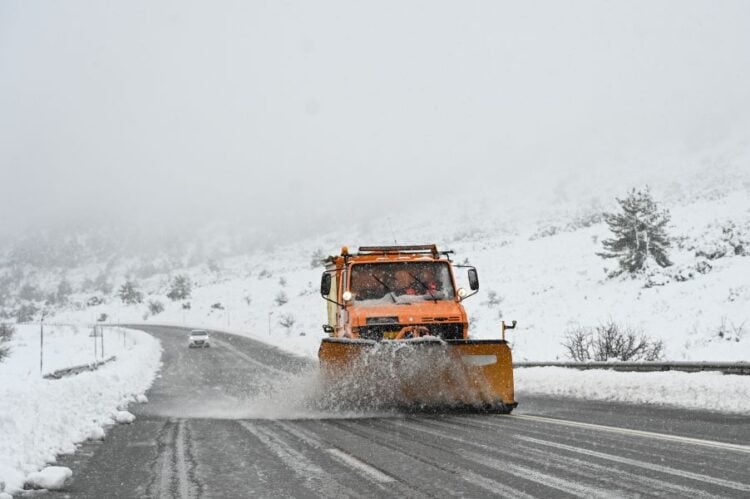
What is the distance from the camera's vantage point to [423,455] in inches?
249

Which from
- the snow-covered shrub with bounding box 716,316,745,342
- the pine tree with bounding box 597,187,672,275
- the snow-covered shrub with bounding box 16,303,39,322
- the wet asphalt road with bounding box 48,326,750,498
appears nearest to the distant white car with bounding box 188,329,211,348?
the pine tree with bounding box 597,187,672,275

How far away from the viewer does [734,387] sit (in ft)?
34.9

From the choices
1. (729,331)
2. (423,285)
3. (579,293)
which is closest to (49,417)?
(423,285)

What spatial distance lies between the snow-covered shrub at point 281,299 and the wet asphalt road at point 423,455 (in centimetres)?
5065

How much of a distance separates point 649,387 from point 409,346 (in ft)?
17.3

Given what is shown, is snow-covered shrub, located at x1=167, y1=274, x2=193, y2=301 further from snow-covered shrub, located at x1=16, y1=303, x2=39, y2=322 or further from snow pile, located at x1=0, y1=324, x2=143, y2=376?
snow pile, located at x1=0, y1=324, x2=143, y2=376

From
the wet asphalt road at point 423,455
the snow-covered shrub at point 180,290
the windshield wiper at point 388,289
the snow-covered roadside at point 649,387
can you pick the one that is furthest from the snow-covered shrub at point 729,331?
the snow-covered shrub at point 180,290

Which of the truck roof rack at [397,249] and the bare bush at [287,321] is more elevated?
the truck roof rack at [397,249]

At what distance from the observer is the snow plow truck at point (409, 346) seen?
31.1 ft

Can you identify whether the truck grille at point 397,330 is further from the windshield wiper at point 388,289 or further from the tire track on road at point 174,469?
the tire track on road at point 174,469

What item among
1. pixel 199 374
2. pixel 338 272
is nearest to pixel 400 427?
pixel 338 272

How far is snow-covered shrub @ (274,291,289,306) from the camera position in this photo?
61.6 metres

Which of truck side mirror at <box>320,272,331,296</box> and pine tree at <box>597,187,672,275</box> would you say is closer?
truck side mirror at <box>320,272,331,296</box>

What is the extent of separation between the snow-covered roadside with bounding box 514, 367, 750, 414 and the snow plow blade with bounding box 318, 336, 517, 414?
3412 mm
